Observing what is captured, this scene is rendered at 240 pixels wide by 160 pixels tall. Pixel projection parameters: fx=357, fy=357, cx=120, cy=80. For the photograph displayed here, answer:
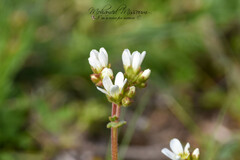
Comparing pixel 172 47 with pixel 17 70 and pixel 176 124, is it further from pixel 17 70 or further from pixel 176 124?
pixel 17 70

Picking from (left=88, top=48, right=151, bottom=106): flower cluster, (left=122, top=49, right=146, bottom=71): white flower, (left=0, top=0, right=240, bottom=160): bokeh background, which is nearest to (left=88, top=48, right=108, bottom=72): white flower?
(left=88, top=48, right=151, bottom=106): flower cluster

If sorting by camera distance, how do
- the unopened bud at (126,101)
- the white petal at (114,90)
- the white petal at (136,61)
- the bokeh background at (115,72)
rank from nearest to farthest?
the white petal at (114,90), the unopened bud at (126,101), the white petal at (136,61), the bokeh background at (115,72)

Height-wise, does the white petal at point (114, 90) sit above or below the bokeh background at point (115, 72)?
below

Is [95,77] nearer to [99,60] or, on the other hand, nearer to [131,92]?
[99,60]

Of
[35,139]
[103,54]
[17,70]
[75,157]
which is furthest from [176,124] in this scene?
[103,54]

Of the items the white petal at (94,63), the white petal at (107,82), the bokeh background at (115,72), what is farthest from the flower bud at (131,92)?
the bokeh background at (115,72)

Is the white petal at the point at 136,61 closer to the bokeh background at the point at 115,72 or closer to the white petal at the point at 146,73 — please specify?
the white petal at the point at 146,73

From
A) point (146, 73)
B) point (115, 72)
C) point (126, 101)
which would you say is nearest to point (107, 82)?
point (126, 101)
